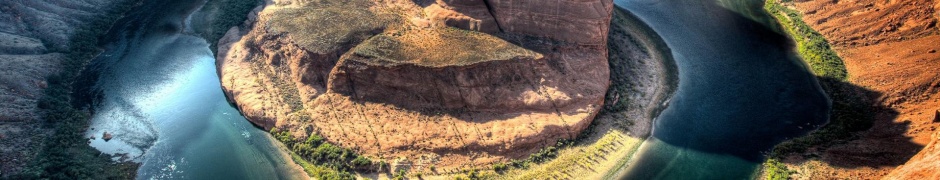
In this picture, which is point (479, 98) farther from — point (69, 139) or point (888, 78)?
point (888, 78)

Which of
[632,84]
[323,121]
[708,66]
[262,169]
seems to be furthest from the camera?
[708,66]

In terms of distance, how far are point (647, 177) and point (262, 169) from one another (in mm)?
32429

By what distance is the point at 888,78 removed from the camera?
166 feet

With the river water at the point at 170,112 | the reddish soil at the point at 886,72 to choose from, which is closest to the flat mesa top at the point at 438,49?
the river water at the point at 170,112

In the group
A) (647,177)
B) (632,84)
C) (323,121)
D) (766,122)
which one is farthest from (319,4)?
(766,122)

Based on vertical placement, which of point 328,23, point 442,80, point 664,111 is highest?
point 328,23

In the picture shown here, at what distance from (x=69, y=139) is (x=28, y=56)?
15368mm

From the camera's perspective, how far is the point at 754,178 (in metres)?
42.2

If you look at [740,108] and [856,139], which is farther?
[740,108]

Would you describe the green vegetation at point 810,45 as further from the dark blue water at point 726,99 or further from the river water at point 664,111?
the river water at point 664,111

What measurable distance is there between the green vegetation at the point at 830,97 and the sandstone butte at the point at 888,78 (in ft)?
2.88

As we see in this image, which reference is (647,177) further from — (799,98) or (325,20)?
(325,20)

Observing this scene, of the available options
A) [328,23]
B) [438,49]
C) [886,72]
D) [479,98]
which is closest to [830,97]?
[886,72]

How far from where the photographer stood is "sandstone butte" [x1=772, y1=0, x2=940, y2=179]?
131 feet
